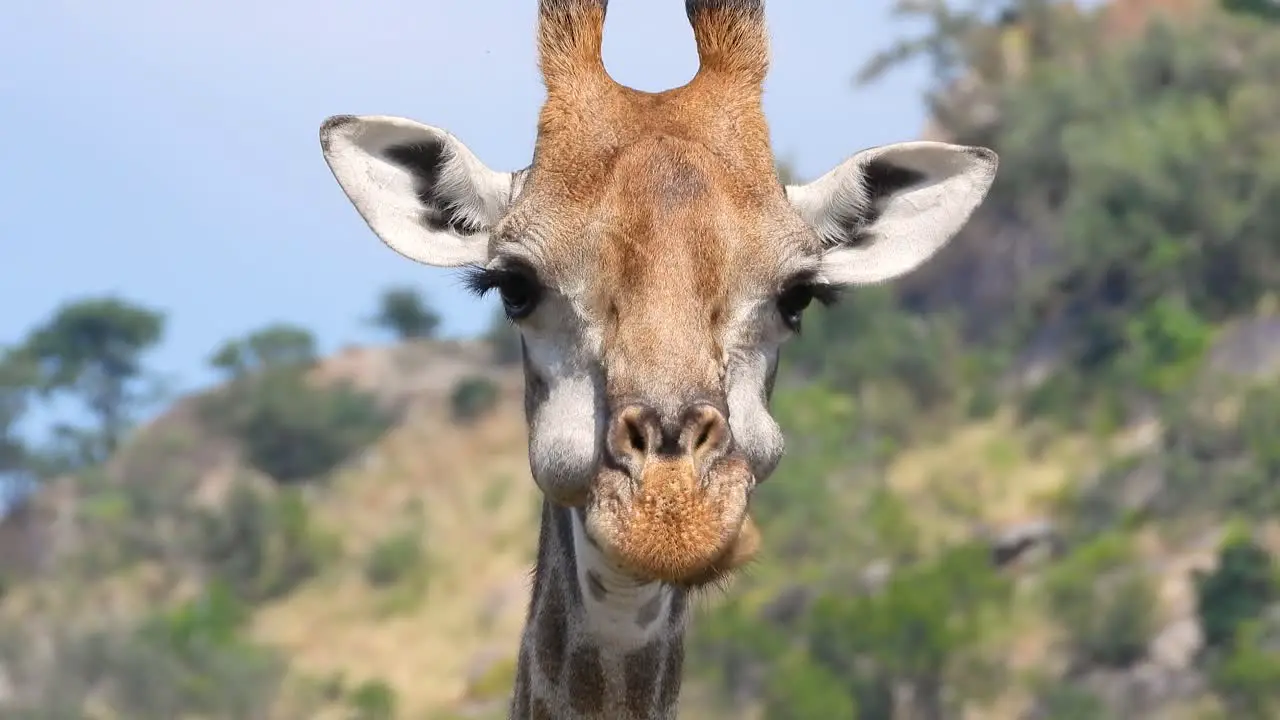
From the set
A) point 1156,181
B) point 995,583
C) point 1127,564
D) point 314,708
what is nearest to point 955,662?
point 995,583

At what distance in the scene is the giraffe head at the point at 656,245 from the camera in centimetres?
608

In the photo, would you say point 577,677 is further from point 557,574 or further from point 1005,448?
point 1005,448

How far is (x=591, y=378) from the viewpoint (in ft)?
21.2

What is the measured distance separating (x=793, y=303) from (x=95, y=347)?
3404 inches

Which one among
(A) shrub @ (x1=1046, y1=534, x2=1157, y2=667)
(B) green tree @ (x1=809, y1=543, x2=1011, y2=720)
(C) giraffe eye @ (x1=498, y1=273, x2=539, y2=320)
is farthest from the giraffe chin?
(A) shrub @ (x1=1046, y1=534, x2=1157, y2=667)

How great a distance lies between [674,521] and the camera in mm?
5945

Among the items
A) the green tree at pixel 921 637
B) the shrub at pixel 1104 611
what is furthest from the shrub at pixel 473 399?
the shrub at pixel 1104 611

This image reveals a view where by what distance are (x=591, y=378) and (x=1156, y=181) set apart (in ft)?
206

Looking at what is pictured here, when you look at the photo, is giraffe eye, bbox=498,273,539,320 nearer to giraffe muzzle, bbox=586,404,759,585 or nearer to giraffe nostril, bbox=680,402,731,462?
giraffe muzzle, bbox=586,404,759,585

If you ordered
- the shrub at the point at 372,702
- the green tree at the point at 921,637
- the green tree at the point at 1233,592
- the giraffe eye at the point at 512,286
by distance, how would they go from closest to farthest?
the giraffe eye at the point at 512,286
the green tree at the point at 1233,592
the green tree at the point at 921,637
the shrub at the point at 372,702

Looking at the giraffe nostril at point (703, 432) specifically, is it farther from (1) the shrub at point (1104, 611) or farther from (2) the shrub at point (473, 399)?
(2) the shrub at point (473, 399)

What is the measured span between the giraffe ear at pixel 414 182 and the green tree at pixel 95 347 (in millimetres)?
82986

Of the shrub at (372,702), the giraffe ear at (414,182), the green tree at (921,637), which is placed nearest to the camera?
the giraffe ear at (414,182)

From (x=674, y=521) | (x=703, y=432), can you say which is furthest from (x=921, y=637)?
(x=674, y=521)
